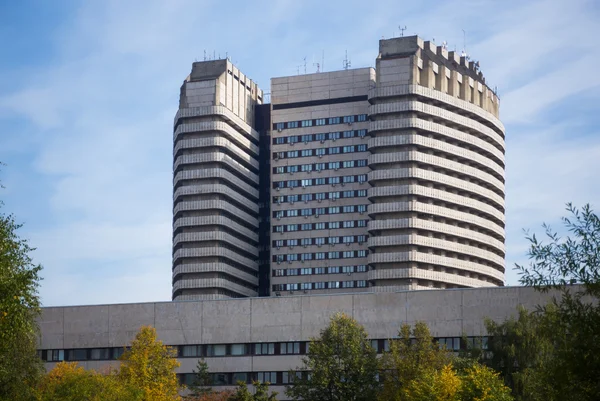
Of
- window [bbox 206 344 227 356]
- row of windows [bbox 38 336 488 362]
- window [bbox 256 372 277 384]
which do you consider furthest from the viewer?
window [bbox 206 344 227 356]

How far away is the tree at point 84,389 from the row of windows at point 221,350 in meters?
23.4

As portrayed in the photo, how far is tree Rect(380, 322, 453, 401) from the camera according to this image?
89500mm

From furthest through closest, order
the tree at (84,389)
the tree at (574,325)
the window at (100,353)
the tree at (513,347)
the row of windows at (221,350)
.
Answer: the window at (100,353) < the row of windows at (221,350) < the tree at (513,347) < the tree at (84,389) < the tree at (574,325)

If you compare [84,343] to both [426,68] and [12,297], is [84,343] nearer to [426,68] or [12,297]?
[12,297]

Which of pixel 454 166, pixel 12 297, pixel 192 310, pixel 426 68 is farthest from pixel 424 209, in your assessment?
pixel 12 297

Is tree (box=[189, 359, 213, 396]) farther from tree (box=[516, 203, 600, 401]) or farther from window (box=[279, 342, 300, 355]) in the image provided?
tree (box=[516, 203, 600, 401])

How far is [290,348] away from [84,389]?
3758cm

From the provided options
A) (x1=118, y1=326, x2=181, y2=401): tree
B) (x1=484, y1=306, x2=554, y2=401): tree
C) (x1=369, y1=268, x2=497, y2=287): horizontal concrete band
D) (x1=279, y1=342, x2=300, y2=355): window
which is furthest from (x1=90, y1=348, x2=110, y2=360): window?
(x1=369, y1=268, x2=497, y2=287): horizontal concrete band

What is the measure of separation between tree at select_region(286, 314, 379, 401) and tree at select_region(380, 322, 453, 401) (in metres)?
1.96

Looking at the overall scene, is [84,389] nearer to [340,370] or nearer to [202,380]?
[340,370]

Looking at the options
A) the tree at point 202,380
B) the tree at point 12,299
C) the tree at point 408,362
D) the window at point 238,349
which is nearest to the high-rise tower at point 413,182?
the window at point 238,349

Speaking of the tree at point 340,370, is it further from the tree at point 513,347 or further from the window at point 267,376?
the window at point 267,376

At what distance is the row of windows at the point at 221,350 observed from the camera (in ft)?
365

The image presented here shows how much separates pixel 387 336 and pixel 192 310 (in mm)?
23532
